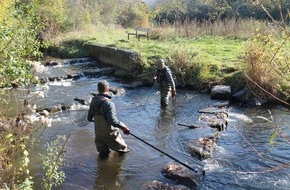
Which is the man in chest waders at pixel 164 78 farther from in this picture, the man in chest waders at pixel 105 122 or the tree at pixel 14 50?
the tree at pixel 14 50

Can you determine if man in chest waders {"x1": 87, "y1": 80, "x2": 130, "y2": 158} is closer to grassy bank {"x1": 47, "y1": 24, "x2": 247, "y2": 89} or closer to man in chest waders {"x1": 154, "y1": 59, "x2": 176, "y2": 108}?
man in chest waders {"x1": 154, "y1": 59, "x2": 176, "y2": 108}

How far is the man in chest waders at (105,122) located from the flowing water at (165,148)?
0.98 feet

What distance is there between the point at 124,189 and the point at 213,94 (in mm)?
6559

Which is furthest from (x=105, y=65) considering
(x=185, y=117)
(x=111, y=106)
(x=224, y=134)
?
(x=111, y=106)

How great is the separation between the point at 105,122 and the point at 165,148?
5.80ft

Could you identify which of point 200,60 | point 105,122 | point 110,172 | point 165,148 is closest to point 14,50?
point 105,122

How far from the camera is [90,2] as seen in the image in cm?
3475

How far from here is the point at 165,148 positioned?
7.75 meters

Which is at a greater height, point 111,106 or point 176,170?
point 111,106

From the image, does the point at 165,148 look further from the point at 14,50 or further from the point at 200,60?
the point at 200,60

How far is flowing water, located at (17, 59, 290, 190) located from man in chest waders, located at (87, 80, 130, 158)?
0.30 meters

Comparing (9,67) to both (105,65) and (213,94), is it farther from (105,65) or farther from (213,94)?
(105,65)

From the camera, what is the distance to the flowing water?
20.5 feet

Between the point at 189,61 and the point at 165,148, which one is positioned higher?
the point at 189,61
